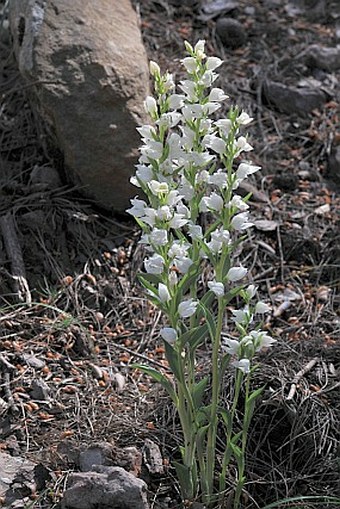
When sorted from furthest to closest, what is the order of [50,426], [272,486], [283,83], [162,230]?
[283,83]
[50,426]
[272,486]
[162,230]

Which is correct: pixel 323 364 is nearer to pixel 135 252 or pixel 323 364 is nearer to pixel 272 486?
pixel 272 486

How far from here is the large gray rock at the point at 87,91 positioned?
3.54m

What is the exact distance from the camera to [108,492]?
235 centimetres

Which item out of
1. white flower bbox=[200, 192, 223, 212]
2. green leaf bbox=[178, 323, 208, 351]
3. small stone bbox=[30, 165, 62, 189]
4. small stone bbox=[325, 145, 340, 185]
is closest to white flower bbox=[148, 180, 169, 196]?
white flower bbox=[200, 192, 223, 212]

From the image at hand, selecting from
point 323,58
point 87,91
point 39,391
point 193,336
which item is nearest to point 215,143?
point 193,336

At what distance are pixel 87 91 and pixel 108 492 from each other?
1.73 meters

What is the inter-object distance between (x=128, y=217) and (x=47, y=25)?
821 mm

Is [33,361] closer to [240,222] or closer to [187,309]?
[187,309]

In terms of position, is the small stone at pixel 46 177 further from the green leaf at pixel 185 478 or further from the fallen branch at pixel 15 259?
the green leaf at pixel 185 478

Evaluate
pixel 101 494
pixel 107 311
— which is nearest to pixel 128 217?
pixel 107 311

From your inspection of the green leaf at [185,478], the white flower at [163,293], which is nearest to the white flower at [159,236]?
the white flower at [163,293]

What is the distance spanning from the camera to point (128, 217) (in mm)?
3709

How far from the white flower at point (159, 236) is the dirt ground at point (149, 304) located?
0.82m

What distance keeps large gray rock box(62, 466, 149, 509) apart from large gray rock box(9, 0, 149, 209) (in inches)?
58.7
